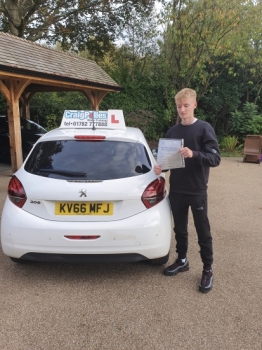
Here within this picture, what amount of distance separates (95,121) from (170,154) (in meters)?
1.26

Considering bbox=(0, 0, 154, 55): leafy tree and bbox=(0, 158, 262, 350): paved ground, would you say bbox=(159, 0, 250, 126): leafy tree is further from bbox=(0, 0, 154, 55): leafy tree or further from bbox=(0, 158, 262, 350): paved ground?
bbox=(0, 158, 262, 350): paved ground

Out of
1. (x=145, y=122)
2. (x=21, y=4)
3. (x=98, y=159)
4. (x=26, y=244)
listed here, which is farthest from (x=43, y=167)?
(x=21, y=4)

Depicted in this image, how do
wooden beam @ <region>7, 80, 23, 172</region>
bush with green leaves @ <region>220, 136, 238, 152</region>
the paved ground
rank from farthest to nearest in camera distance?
1. bush with green leaves @ <region>220, 136, 238, 152</region>
2. wooden beam @ <region>7, 80, 23, 172</region>
3. the paved ground

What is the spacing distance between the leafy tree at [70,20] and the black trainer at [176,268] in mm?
17088

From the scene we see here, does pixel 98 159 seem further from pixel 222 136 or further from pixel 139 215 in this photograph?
pixel 222 136

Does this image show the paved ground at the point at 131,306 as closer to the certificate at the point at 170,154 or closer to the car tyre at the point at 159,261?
the car tyre at the point at 159,261

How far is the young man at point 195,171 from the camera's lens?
2.80m

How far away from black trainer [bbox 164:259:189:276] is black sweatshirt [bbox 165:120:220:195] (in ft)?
2.87

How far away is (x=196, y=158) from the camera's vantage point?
9.08 feet

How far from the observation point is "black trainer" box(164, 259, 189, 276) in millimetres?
3279

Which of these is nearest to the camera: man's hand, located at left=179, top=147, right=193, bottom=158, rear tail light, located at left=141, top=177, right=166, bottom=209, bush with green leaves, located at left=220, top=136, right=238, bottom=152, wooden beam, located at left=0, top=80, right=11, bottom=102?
man's hand, located at left=179, top=147, right=193, bottom=158

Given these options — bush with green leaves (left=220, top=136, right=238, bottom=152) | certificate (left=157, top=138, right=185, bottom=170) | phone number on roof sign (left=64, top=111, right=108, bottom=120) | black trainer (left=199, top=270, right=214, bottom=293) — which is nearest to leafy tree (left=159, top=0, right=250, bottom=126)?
bush with green leaves (left=220, top=136, right=238, bottom=152)

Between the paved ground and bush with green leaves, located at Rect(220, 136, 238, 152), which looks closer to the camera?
the paved ground

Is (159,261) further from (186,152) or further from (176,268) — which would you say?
(186,152)
